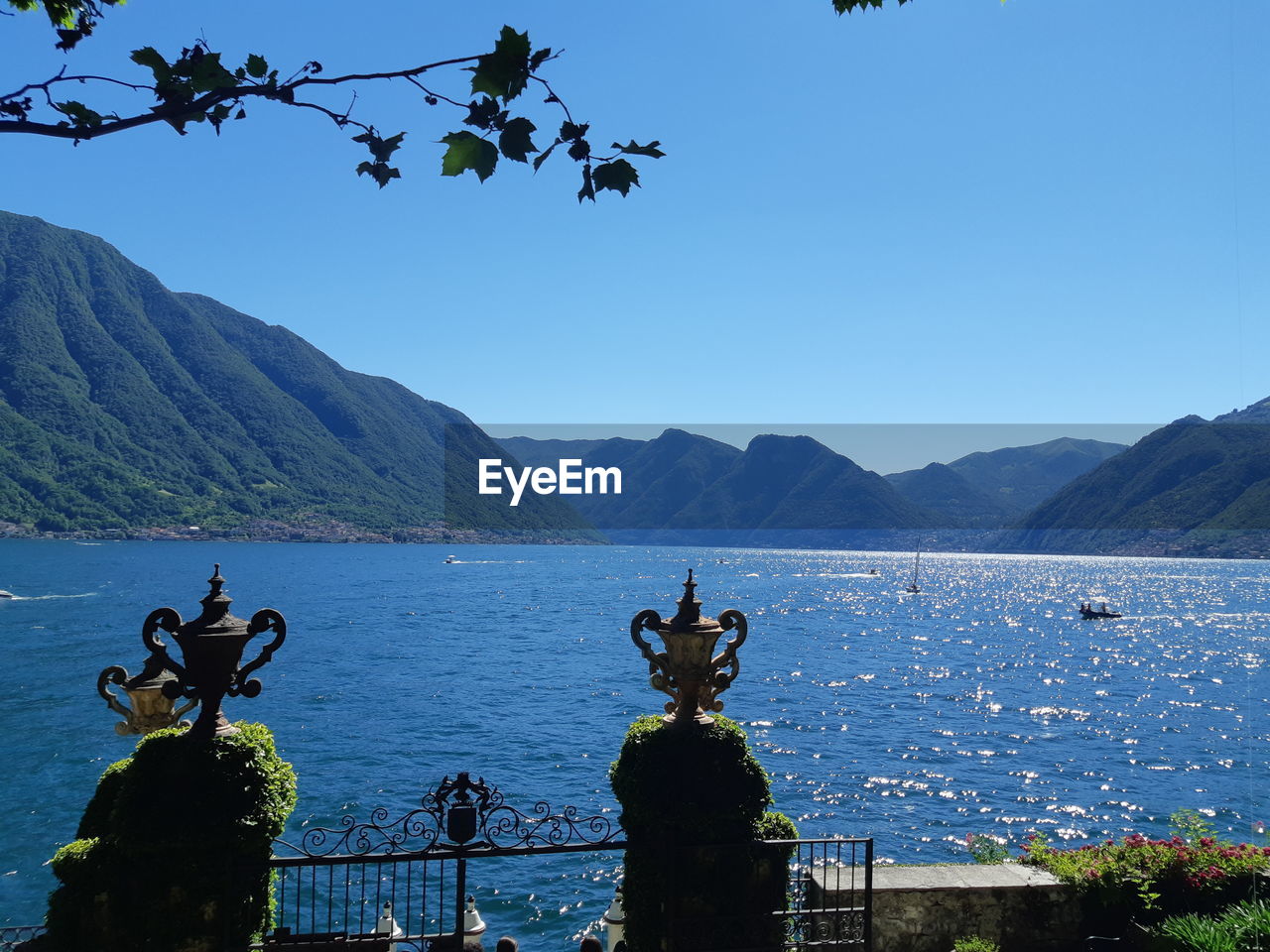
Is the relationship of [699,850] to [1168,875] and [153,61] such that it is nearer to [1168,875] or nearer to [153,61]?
[1168,875]

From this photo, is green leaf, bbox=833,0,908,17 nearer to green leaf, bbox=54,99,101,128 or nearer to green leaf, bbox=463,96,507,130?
green leaf, bbox=463,96,507,130

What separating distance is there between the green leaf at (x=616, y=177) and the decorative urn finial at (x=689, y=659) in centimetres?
500

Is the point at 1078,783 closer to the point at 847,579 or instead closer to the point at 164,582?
the point at 164,582

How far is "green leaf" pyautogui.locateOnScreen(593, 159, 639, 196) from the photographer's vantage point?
2.97 metres

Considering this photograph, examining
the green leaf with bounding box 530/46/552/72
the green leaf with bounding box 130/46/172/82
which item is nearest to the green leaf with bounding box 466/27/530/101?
the green leaf with bounding box 530/46/552/72

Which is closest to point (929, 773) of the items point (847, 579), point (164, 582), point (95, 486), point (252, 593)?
point (252, 593)

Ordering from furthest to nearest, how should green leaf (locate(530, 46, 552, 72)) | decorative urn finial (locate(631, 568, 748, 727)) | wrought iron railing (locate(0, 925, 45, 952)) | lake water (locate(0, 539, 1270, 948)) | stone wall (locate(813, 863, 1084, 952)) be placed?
lake water (locate(0, 539, 1270, 948)) → stone wall (locate(813, 863, 1084, 952)) → decorative urn finial (locate(631, 568, 748, 727)) → wrought iron railing (locate(0, 925, 45, 952)) → green leaf (locate(530, 46, 552, 72))

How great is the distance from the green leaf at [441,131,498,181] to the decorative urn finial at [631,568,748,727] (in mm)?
5173

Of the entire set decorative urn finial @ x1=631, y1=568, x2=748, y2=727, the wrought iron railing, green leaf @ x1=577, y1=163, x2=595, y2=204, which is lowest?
the wrought iron railing

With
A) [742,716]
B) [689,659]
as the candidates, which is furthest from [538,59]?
[742,716]

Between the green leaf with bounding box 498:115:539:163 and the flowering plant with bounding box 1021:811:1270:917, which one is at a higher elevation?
the green leaf with bounding box 498:115:539:163

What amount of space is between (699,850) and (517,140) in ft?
20.5

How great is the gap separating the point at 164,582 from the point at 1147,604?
143898 mm

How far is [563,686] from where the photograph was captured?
46.8 m
